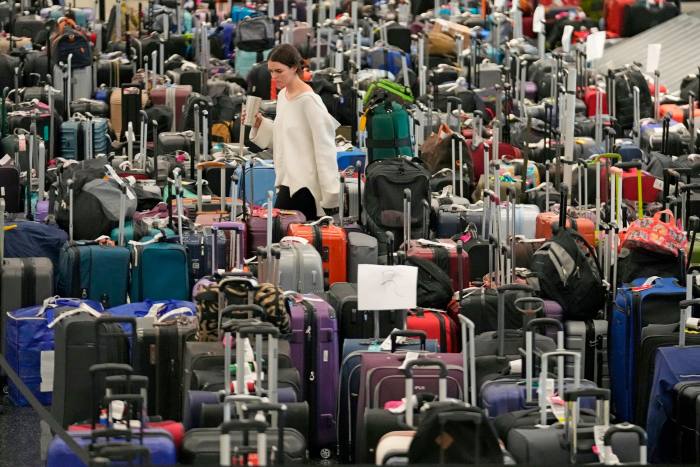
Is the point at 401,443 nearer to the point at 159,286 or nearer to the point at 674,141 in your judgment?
the point at 159,286

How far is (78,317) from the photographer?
952 cm

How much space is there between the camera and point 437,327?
32.9 feet

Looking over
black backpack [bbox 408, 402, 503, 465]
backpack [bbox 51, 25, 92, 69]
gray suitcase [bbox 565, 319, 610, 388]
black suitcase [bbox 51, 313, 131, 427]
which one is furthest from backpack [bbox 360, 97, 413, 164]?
black backpack [bbox 408, 402, 503, 465]

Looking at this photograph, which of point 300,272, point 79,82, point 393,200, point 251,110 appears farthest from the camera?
point 79,82

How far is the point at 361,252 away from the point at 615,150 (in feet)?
14.3

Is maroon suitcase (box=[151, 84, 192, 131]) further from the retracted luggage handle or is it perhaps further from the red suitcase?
the retracted luggage handle

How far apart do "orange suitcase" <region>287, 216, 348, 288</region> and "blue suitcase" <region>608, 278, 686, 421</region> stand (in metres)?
1.76

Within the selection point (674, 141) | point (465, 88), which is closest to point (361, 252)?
point (674, 141)

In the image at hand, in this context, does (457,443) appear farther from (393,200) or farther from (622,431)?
(393,200)

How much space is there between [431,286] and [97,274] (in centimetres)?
183

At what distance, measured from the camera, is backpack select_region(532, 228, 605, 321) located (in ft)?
33.8

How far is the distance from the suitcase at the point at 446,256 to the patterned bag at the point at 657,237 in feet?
3.09

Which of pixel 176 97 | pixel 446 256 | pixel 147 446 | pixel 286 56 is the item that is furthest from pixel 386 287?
pixel 176 97

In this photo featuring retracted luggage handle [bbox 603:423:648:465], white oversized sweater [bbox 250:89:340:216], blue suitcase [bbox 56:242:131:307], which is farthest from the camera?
white oversized sweater [bbox 250:89:340:216]
